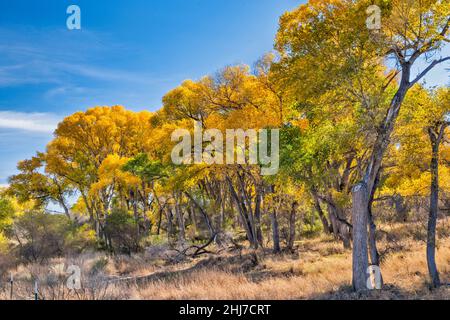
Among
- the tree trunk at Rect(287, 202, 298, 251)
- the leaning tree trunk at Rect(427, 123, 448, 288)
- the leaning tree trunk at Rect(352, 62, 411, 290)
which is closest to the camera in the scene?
the leaning tree trunk at Rect(352, 62, 411, 290)

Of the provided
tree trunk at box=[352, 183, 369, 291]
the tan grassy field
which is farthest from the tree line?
the tan grassy field

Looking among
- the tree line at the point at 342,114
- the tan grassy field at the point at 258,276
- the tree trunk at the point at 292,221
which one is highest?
the tree line at the point at 342,114

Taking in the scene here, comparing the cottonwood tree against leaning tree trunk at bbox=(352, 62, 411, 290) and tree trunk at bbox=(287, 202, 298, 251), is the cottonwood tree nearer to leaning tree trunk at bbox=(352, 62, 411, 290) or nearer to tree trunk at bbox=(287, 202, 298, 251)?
leaning tree trunk at bbox=(352, 62, 411, 290)

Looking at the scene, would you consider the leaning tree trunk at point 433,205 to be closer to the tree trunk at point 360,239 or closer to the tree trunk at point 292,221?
the tree trunk at point 360,239

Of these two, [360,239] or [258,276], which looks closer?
[360,239]

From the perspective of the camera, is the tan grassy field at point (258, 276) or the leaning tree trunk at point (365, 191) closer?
the tan grassy field at point (258, 276)

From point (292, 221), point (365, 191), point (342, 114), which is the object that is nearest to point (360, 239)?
point (365, 191)

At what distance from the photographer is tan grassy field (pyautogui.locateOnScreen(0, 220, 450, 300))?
877 cm

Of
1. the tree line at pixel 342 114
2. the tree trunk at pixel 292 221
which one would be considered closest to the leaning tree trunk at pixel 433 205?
the tree line at pixel 342 114

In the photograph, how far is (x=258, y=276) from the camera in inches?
534

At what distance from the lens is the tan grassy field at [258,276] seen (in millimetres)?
8773

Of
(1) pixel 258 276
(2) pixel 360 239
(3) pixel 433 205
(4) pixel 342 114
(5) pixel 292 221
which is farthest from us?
(5) pixel 292 221

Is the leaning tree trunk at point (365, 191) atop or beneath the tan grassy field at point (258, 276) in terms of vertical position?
atop

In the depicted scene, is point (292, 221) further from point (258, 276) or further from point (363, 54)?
point (363, 54)
